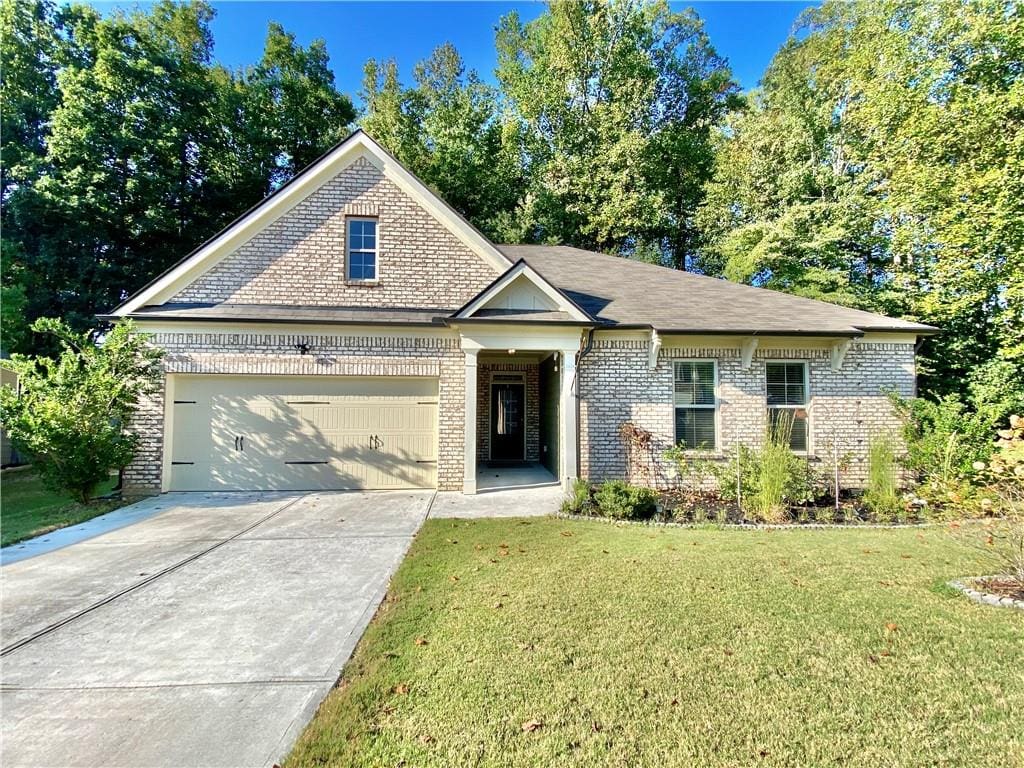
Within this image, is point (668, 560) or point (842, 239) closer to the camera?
point (668, 560)

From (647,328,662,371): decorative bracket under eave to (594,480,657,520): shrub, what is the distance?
2849 mm

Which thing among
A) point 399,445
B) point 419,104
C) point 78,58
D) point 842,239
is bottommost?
point 399,445

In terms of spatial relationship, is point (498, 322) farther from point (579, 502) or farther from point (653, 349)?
point (579, 502)

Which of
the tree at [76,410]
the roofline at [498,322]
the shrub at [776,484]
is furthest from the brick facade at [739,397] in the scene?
the tree at [76,410]

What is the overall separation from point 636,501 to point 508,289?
178 inches

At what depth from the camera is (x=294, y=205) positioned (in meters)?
9.29

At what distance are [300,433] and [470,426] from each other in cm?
346

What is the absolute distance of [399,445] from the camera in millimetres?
9172

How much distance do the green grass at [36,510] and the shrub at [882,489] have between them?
489 inches

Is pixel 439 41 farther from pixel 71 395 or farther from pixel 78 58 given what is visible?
pixel 71 395

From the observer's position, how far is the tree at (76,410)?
7.36 meters

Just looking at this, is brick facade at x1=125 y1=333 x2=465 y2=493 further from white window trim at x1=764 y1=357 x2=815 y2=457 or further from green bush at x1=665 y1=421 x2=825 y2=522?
white window trim at x1=764 y1=357 x2=815 y2=457

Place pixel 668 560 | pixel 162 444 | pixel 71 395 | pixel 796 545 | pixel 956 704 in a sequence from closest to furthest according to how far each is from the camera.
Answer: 1. pixel 956 704
2. pixel 668 560
3. pixel 796 545
4. pixel 71 395
5. pixel 162 444

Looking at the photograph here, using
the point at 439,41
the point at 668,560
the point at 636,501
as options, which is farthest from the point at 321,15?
the point at 668,560
